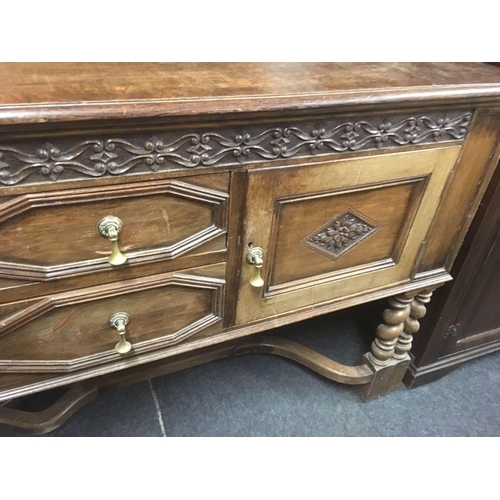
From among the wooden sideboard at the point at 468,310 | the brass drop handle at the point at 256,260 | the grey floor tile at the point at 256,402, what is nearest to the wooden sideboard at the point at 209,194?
the brass drop handle at the point at 256,260

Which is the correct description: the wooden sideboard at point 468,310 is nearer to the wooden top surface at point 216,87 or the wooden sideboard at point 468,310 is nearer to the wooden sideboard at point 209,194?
the wooden sideboard at point 209,194

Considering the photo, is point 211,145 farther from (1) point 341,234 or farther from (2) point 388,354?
(2) point 388,354

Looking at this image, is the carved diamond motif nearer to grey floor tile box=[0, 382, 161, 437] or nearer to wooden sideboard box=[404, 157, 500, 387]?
wooden sideboard box=[404, 157, 500, 387]

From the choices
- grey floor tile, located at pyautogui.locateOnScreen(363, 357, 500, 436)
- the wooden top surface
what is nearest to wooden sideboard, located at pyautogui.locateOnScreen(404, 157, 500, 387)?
grey floor tile, located at pyautogui.locateOnScreen(363, 357, 500, 436)

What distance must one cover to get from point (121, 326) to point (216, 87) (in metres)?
0.36

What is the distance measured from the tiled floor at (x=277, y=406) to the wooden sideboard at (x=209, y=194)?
15.9 inches

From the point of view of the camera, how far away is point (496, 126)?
0.76 m

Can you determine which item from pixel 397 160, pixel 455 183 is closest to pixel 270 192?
pixel 397 160

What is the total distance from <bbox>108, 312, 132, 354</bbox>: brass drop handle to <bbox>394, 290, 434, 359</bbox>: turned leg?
622 millimetres

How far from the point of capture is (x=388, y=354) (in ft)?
3.60

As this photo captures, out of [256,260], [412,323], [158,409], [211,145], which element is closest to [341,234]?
[256,260]

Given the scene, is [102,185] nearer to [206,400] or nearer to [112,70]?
[112,70]

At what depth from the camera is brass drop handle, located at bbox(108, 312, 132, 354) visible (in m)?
0.68

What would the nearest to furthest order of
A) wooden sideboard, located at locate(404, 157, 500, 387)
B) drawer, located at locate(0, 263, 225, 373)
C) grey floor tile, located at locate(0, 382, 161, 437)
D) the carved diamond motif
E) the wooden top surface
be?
1. the wooden top surface
2. drawer, located at locate(0, 263, 225, 373)
3. the carved diamond motif
4. wooden sideboard, located at locate(404, 157, 500, 387)
5. grey floor tile, located at locate(0, 382, 161, 437)
